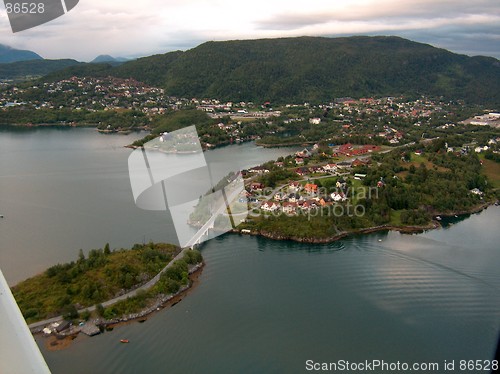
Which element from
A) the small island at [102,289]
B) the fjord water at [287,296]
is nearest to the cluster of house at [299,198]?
the fjord water at [287,296]

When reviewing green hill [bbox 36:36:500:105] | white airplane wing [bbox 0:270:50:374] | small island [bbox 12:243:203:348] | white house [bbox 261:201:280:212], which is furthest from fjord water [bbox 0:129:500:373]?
green hill [bbox 36:36:500:105]

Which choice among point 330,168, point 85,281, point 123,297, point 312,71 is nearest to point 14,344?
point 123,297

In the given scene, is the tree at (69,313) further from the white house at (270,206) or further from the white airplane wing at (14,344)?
the white airplane wing at (14,344)

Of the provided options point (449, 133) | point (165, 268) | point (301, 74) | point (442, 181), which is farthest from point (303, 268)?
point (301, 74)

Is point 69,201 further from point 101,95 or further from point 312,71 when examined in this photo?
point 312,71

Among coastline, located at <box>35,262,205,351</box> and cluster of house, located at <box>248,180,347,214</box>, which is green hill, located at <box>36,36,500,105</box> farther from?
coastline, located at <box>35,262,205,351</box>

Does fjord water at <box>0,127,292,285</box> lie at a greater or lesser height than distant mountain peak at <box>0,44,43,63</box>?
lesser
